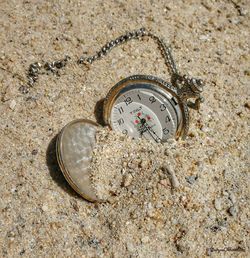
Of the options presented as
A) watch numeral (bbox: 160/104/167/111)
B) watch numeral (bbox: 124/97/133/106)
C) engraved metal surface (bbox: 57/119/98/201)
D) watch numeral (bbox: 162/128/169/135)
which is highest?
watch numeral (bbox: 160/104/167/111)

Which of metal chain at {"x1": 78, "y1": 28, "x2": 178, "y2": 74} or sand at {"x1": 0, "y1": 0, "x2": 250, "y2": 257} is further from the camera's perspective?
metal chain at {"x1": 78, "y1": 28, "x2": 178, "y2": 74}

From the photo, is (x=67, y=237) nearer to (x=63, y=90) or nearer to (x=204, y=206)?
(x=204, y=206)

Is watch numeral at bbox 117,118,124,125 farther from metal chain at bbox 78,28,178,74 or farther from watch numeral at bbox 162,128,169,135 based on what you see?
metal chain at bbox 78,28,178,74

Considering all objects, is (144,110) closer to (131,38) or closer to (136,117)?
(136,117)

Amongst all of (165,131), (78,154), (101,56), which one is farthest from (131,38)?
(78,154)

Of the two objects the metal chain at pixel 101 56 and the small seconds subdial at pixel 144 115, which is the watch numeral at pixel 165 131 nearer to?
the small seconds subdial at pixel 144 115

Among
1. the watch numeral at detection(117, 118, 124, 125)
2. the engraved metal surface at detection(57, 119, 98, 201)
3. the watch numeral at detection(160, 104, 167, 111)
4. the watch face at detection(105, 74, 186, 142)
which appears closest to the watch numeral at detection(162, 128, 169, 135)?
the watch face at detection(105, 74, 186, 142)

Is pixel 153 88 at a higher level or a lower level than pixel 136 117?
higher

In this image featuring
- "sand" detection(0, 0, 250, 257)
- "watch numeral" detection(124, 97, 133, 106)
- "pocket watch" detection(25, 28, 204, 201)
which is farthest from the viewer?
"watch numeral" detection(124, 97, 133, 106)
